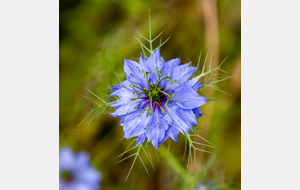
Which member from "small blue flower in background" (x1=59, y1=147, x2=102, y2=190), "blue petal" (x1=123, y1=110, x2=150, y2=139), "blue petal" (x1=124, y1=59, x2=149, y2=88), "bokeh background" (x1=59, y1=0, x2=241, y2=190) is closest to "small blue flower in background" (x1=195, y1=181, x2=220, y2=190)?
"bokeh background" (x1=59, y1=0, x2=241, y2=190)

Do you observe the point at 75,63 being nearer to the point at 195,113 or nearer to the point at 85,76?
the point at 85,76

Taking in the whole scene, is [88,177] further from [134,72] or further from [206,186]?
[134,72]

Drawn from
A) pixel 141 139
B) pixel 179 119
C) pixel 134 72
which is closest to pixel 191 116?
pixel 179 119

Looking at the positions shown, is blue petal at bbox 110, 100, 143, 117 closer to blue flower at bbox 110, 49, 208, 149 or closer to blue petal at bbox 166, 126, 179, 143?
blue flower at bbox 110, 49, 208, 149

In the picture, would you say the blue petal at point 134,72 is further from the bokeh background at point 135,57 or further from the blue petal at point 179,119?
the bokeh background at point 135,57

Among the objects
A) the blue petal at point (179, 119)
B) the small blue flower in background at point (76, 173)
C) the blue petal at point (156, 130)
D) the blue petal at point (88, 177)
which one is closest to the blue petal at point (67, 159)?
the small blue flower in background at point (76, 173)
